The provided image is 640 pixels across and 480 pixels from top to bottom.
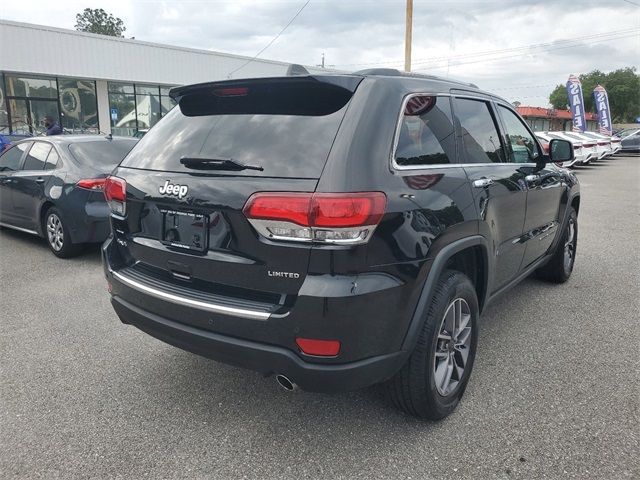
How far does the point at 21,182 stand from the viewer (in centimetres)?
685

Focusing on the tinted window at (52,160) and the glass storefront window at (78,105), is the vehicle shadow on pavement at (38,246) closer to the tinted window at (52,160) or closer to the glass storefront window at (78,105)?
the tinted window at (52,160)

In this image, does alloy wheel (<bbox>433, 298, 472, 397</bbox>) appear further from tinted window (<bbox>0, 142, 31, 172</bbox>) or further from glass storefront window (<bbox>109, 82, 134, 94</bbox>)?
glass storefront window (<bbox>109, 82, 134, 94</bbox>)

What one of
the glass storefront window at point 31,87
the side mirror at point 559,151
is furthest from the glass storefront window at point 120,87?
the side mirror at point 559,151

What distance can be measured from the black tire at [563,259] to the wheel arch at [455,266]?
2.19 metres

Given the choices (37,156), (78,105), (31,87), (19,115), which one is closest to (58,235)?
(37,156)

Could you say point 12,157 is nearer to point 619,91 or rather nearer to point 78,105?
point 78,105

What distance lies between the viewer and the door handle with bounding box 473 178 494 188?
3.04 m

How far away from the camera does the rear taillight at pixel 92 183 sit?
598 centimetres

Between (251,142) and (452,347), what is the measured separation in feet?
5.24

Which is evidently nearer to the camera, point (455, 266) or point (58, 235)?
point (455, 266)

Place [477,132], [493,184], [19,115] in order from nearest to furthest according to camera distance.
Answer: [493,184] → [477,132] → [19,115]

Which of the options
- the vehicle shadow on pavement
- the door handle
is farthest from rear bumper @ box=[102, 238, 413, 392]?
the vehicle shadow on pavement

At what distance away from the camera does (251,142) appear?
8.27 feet

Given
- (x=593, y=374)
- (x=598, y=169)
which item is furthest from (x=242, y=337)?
(x=598, y=169)
